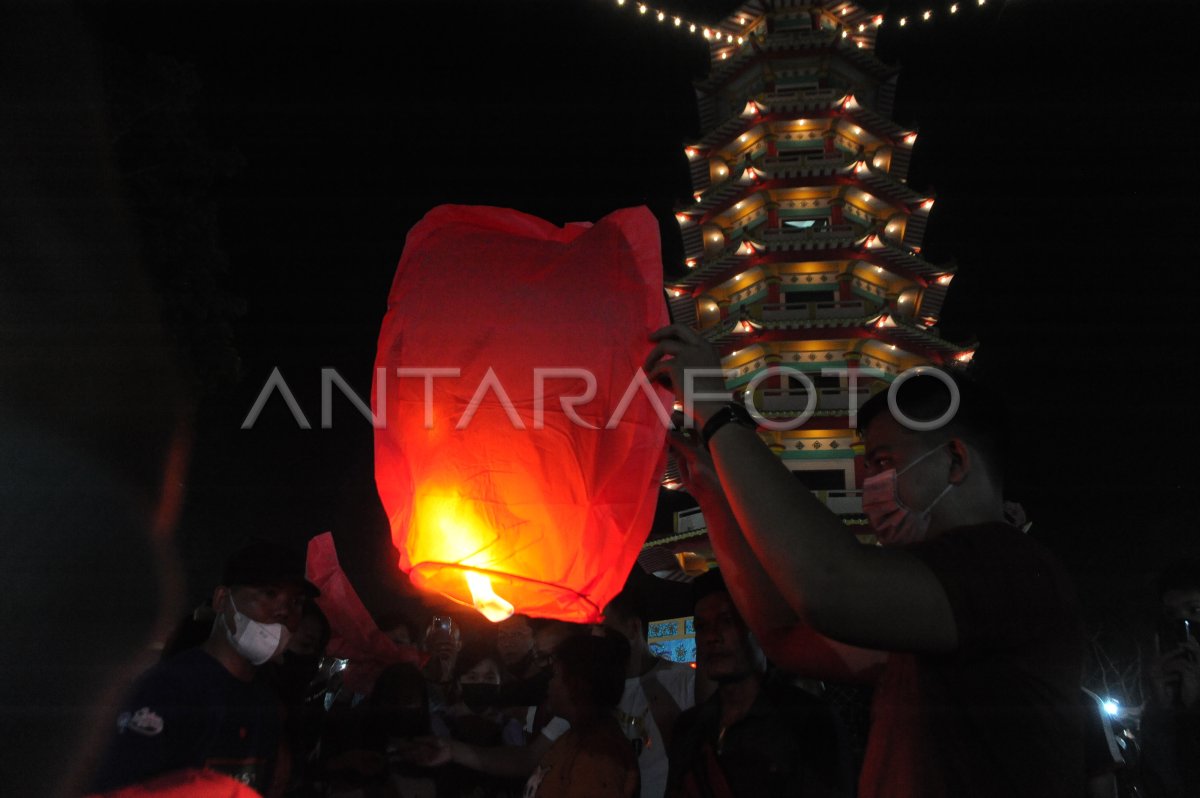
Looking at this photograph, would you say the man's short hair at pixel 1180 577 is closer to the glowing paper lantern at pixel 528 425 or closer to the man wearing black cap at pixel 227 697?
the glowing paper lantern at pixel 528 425

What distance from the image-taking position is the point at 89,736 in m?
6.89

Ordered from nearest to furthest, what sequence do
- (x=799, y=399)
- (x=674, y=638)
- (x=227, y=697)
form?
1. (x=227, y=697)
2. (x=674, y=638)
3. (x=799, y=399)

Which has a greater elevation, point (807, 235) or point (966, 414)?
point (807, 235)

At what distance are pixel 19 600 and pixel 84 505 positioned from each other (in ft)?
3.41

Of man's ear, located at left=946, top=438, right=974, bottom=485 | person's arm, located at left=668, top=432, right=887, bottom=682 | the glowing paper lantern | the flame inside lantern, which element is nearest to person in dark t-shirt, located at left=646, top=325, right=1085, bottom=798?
man's ear, located at left=946, top=438, right=974, bottom=485

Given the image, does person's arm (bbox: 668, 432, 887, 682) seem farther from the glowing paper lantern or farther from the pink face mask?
the pink face mask

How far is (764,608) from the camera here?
1891 millimetres

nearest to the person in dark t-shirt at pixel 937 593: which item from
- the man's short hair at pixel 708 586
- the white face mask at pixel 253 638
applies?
the man's short hair at pixel 708 586

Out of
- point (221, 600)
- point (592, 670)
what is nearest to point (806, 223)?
point (592, 670)

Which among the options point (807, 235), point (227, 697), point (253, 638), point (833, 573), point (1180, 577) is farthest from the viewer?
point (807, 235)

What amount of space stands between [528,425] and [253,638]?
5.68 feet

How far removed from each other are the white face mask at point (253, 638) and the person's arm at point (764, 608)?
1.87 m

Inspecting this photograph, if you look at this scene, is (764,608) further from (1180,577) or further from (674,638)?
(674,638)

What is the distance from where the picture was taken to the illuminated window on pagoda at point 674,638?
63.5 ft
